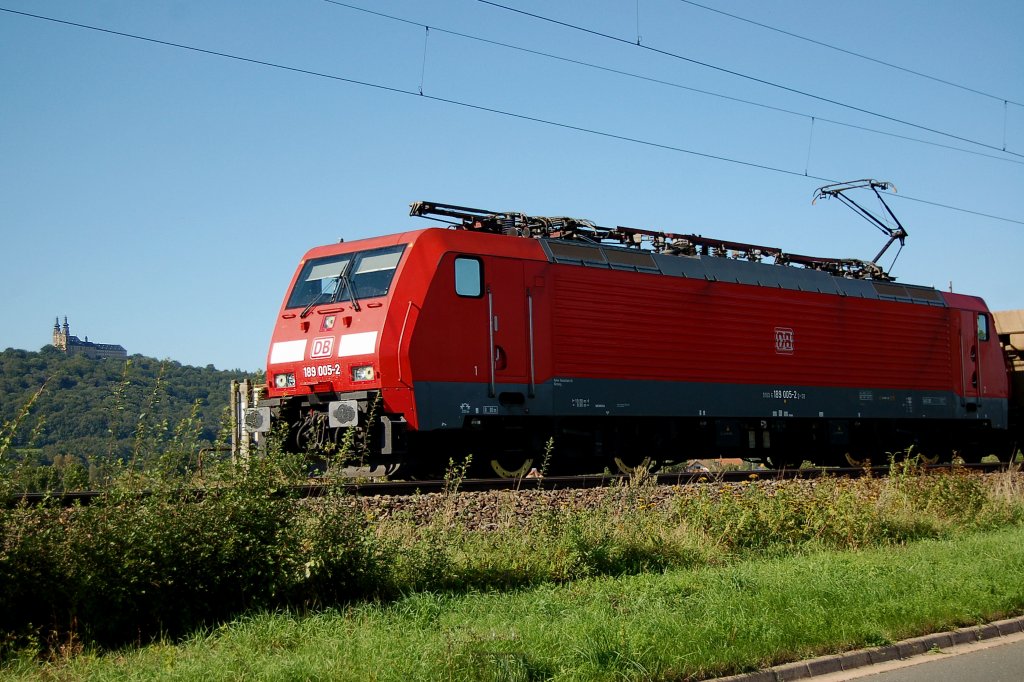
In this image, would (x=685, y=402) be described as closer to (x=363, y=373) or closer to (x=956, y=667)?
(x=363, y=373)

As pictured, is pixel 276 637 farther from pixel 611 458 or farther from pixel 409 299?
pixel 611 458

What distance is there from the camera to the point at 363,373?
14.9 m

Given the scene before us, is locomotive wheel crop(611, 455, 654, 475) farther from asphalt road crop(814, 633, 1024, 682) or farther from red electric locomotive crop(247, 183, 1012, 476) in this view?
asphalt road crop(814, 633, 1024, 682)

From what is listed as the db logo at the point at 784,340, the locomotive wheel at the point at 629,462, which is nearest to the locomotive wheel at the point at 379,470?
the locomotive wheel at the point at 629,462

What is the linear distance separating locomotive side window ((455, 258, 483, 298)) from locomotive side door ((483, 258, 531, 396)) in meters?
0.11

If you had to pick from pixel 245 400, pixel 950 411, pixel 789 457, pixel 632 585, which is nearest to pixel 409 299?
pixel 245 400

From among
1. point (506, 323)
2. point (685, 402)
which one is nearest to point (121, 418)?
point (506, 323)

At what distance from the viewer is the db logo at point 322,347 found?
15430mm

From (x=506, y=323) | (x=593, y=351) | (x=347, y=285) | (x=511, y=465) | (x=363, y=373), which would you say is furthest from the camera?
(x=593, y=351)

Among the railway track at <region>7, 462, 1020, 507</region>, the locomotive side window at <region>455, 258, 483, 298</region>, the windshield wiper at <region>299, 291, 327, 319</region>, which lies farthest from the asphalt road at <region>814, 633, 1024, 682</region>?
the windshield wiper at <region>299, 291, 327, 319</region>

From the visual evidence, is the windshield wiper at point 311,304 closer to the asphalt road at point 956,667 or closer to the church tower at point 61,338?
the church tower at point 61,338

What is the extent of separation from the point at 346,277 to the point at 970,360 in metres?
16.7

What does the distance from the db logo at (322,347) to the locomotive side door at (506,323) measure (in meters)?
2.36

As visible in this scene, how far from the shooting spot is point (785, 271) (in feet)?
70.0
